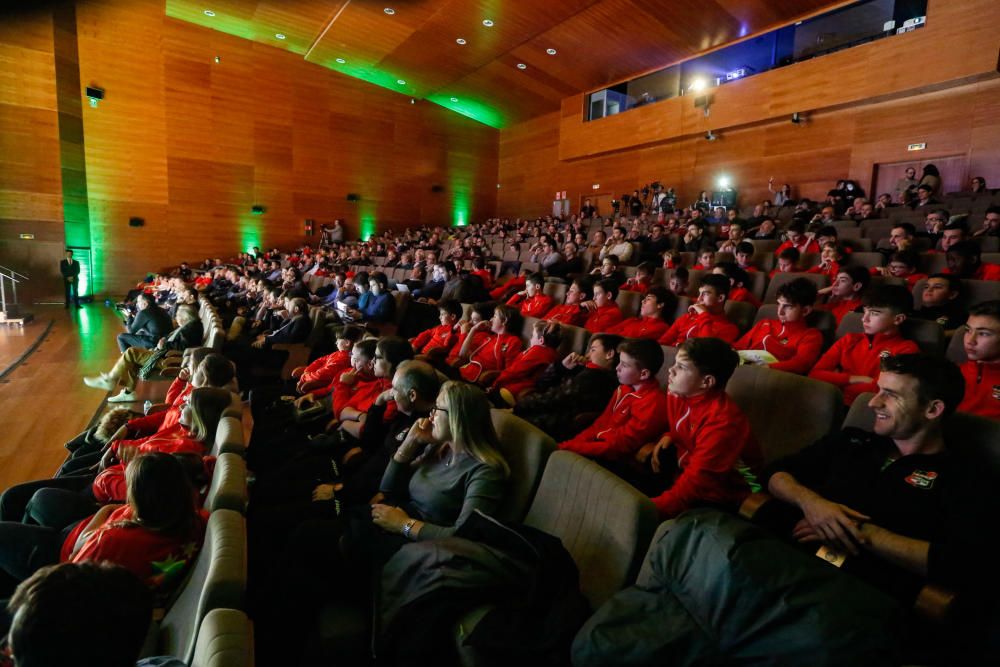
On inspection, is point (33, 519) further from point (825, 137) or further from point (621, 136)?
point (621, 136)

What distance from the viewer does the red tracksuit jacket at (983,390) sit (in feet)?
5.97

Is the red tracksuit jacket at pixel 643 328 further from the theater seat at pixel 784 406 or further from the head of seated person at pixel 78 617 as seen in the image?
the head of seated person at pixel 78 617

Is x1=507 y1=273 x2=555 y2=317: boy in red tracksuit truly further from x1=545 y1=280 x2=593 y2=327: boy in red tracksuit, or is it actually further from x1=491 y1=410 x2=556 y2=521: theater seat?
x1=491 y1=410 x2=556 y2=521: theater seat

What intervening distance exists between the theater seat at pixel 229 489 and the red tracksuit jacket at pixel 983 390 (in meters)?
2.24

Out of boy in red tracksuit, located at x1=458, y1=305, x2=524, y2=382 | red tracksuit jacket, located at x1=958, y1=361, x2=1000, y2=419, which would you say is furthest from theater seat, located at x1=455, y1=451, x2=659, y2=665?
boy in red tracksuit, located at x1=458, y1=305, x2=524, y2=382

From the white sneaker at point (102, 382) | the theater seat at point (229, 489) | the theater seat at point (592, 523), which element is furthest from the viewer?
the white sneaker at point (102, 382)

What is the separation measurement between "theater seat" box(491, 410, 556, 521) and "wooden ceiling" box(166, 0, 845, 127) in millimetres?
8862

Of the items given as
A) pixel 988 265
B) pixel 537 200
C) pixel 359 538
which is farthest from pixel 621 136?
pixel 359 538

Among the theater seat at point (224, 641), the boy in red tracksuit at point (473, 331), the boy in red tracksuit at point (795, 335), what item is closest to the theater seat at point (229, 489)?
the theater seat at point (224, 641)

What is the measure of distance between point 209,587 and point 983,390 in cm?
238

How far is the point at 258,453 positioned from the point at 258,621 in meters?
1.42

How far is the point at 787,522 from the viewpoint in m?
1.47

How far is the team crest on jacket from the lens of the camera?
4.09ft

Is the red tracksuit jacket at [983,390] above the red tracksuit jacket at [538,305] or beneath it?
beneath
